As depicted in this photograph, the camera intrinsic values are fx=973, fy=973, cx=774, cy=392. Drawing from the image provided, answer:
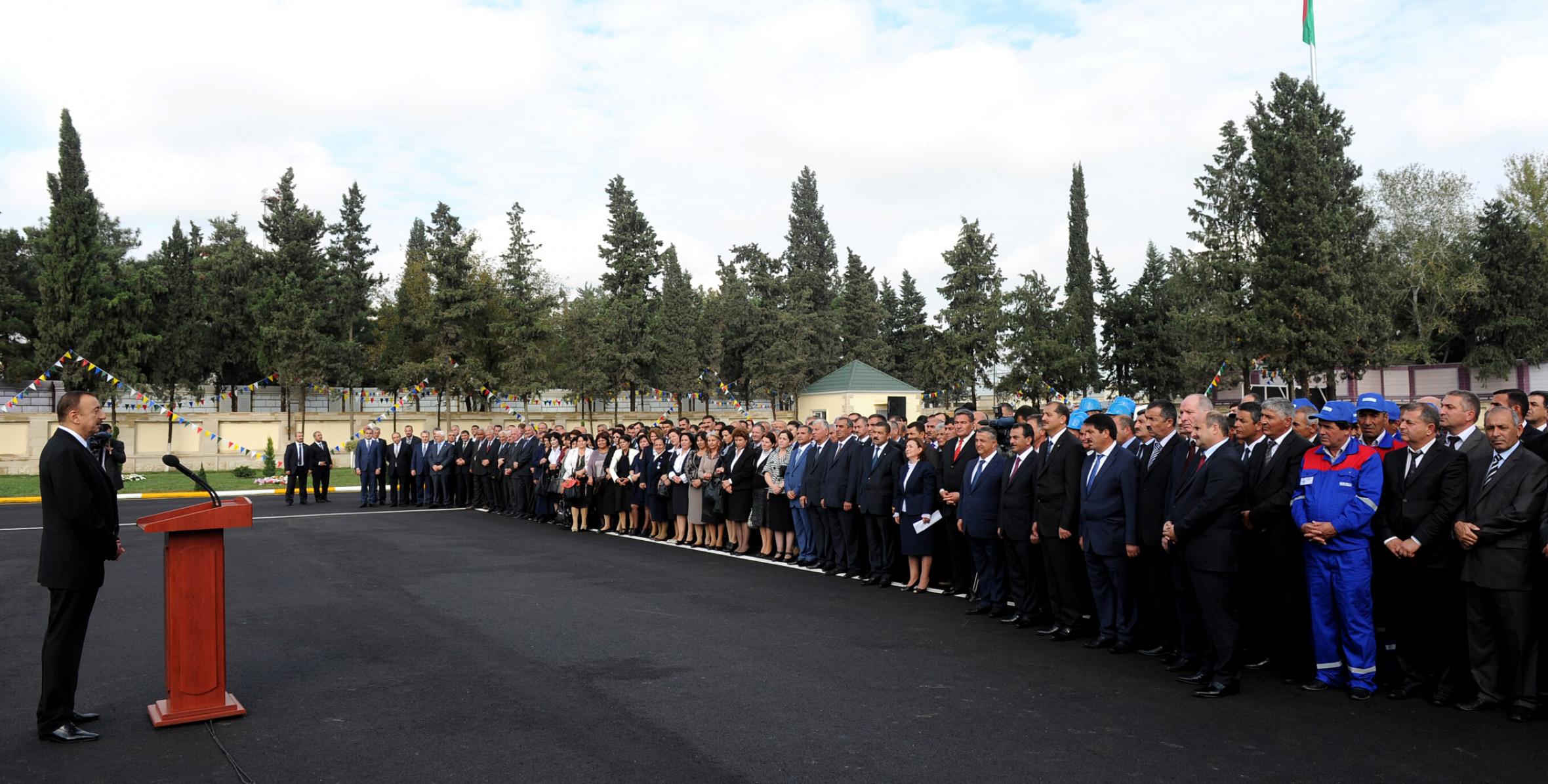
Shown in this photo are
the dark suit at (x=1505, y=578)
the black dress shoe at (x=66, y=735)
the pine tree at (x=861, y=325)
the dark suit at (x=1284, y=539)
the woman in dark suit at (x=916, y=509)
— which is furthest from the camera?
the pine tree at (x=861, y=325)

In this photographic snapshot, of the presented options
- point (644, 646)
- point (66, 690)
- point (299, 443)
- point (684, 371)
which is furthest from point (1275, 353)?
point (66, 690)

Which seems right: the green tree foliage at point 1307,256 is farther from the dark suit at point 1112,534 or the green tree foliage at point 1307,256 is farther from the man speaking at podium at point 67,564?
the man speaking at podium at point 67,564

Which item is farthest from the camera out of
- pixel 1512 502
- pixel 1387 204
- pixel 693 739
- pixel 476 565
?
pixel 1387 204

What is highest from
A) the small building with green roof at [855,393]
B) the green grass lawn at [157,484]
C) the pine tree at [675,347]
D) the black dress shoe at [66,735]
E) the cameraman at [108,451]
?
the pine tree at [675,347]

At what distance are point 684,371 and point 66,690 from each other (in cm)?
4109

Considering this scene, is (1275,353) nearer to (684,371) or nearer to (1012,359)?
(1012,359)

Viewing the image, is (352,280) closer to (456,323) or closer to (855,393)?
(456,323)

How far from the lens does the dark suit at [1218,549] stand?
20.5 feet

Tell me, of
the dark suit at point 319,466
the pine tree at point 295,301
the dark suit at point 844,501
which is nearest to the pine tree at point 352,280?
the pine tree at point 295,301

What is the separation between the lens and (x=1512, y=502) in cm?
567

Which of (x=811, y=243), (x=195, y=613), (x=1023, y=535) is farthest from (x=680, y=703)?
(x=811, y=243)

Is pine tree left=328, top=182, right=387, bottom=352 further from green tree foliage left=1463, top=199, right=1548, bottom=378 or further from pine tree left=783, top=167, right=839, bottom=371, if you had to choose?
green tree foliage left=1463, top=199, right=1548, bottom=378

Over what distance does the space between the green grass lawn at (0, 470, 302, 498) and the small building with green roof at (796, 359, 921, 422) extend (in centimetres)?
2544

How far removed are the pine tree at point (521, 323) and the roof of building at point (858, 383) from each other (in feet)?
49.0
